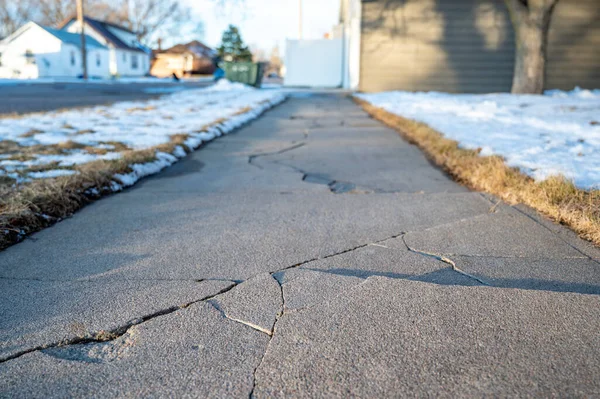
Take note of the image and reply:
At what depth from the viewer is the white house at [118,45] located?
175 feet

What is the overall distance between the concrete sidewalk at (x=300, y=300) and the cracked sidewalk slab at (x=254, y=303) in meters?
0.01

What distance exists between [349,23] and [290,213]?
23.1 meters

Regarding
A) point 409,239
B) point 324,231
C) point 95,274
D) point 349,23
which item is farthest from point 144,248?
point 349,23

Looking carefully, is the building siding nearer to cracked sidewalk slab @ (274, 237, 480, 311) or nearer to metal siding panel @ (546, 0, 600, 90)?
metal siding panel @ (546, 0, 600, 90)

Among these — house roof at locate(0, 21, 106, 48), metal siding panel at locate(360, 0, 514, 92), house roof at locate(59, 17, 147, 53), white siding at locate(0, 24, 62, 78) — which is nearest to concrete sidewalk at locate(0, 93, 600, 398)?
metal siding panel at locate(360, 0, 514, 92)

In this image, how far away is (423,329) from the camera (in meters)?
2.29

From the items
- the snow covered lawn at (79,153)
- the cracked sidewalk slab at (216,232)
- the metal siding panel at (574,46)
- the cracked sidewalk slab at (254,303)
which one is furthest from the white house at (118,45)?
the cracked sidewalk slab at (254,303)

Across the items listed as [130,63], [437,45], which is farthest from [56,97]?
[130,63]

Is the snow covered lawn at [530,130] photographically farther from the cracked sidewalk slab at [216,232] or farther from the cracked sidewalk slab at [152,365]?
the cracked sidewalk slab at [152,365]

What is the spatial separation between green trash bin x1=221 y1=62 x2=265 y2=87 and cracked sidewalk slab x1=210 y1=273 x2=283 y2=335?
1085 inches

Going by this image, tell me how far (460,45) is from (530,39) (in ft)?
17.7

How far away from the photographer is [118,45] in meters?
54.6

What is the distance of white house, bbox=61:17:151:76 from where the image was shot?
53.4m

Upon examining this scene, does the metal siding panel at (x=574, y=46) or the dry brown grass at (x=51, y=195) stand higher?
the metal siding panel at (x=574, y=46)
